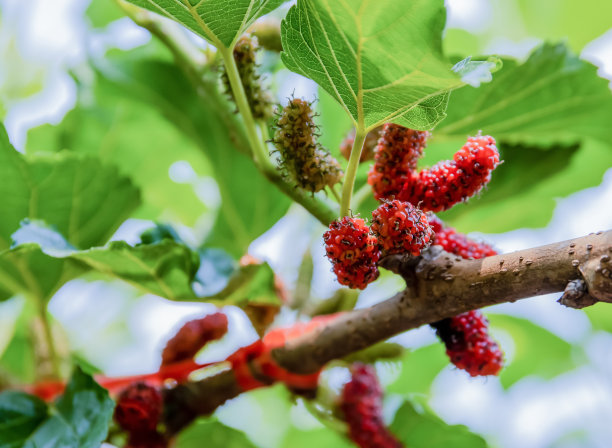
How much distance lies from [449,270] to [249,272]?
263 millimetres

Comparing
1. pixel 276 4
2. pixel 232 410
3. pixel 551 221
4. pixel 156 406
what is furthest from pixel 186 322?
pixel 232 410

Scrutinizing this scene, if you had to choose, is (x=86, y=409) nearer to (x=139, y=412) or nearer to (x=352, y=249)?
(x=139, y=412)

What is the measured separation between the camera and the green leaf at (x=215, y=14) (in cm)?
59

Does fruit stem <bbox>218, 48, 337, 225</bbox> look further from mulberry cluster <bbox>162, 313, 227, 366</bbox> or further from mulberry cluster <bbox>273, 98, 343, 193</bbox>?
mulberry cluster <bbox>162, 313, 227, 366</bbox>

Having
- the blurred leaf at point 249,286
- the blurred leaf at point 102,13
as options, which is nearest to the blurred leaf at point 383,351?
the blurred leaf at point 249,286

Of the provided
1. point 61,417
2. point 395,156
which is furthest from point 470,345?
point 61,417

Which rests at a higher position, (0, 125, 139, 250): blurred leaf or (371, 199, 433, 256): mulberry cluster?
(371, 199, 433, 256): mulberry cluster

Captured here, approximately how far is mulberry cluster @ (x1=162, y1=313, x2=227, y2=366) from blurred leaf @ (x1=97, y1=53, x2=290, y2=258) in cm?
15

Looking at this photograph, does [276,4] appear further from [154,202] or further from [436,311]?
[154,202]

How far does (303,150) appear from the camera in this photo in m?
0.57

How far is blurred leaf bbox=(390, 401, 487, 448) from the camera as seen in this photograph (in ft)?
2.79

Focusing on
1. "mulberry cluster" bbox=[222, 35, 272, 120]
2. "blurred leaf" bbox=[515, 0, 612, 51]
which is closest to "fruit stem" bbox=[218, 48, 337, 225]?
"mulberry cluster" bbox=[222, 35, 272, 120]

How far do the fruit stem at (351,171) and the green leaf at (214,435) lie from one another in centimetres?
42

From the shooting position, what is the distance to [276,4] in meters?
0.62
